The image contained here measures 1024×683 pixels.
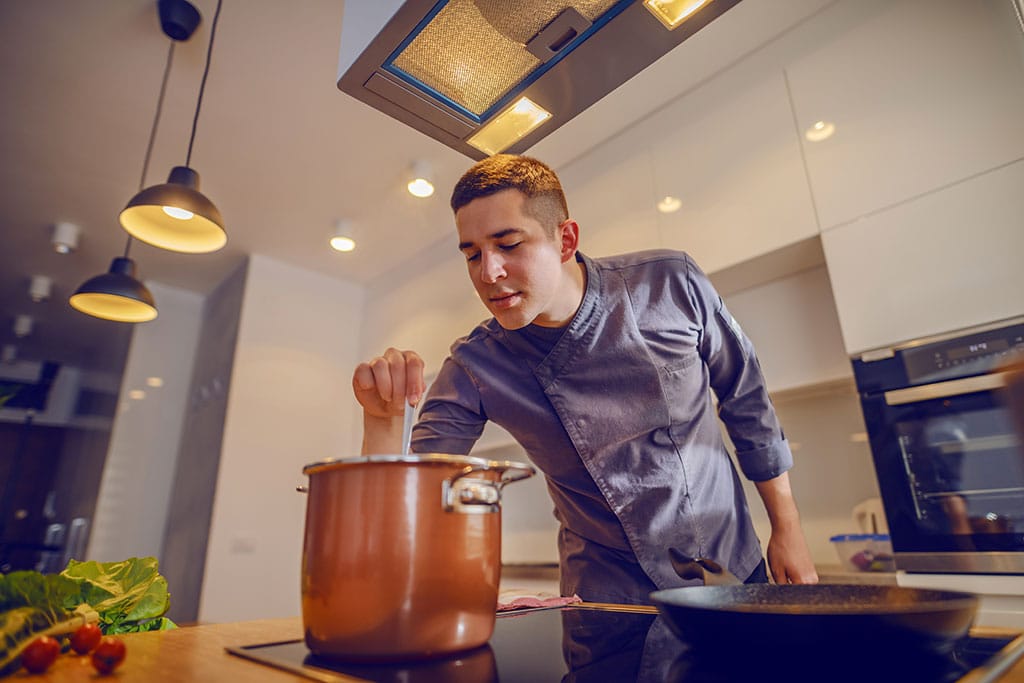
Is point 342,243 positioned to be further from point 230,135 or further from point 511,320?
point 511,320

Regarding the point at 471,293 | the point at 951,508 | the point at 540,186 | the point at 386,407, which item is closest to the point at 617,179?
the point at 471,293

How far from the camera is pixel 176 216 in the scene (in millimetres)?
1714

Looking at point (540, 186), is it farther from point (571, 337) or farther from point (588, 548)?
point (588, 548)

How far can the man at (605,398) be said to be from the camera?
92 cm

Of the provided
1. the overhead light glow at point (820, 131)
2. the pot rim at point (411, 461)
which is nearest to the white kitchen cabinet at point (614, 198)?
the overhead light glow at point (820, 131)

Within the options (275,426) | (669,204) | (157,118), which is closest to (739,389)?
(669,204)

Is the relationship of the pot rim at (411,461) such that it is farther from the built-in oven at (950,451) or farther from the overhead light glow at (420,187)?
the overhead light glow at (420,187)

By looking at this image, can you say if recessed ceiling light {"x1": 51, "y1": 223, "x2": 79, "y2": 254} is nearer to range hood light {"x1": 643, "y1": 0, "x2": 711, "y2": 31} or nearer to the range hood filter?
the range hood filter

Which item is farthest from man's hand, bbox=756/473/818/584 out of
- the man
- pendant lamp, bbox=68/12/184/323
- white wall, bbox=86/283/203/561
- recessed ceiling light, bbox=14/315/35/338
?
recessed ceiling light, bbox=14/315/35/338

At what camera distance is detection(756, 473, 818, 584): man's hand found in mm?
959

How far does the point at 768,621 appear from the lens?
0.93 ft

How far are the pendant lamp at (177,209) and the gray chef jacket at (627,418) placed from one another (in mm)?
1069

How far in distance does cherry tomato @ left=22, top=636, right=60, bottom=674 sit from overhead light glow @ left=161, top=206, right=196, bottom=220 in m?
1.50

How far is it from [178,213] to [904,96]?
1.92 meters
